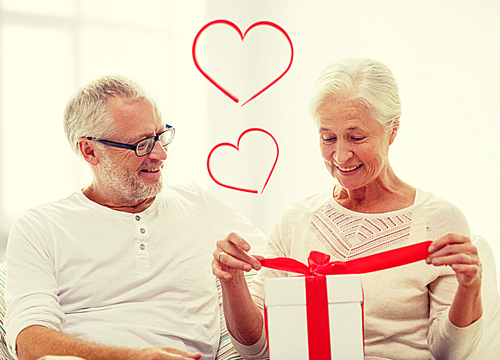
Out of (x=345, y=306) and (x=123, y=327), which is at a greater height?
(x=345, y=306)

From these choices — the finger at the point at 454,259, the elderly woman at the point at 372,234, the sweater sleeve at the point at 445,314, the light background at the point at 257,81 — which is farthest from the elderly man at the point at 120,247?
the finger at the point at 454,259

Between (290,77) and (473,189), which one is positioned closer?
(473,189)

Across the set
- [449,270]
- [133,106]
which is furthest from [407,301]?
[133,106]

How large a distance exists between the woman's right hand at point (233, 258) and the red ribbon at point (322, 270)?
0.03 meters

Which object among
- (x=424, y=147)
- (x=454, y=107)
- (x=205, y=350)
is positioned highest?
(x=454, y=107)

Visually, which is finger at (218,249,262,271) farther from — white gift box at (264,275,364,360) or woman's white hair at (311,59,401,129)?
woman's white hair at (311,59,401,129)

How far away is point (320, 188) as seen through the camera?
10.4 feet

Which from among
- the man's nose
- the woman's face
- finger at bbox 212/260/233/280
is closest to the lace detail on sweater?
the woman's face

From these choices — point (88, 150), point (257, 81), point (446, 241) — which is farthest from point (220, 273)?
point (257, 81)

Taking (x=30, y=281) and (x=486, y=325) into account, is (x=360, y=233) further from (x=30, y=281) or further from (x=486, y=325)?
(x=30, y=281)

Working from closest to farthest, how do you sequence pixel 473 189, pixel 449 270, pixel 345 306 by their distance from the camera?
pixel 345 306, pixel 449 270, pixel 473 189

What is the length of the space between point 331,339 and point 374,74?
74 cm

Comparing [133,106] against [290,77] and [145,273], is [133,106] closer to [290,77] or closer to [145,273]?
[145,273]

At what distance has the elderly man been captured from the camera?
1.59 meters
